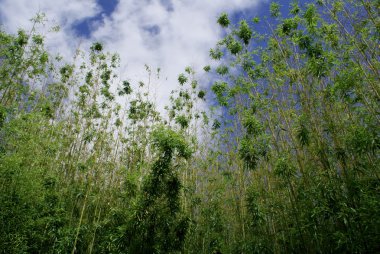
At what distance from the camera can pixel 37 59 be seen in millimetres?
8688

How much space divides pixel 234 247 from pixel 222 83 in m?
5.24

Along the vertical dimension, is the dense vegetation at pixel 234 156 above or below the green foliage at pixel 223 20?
below

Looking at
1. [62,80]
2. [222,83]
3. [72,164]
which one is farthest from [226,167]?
[62,80]

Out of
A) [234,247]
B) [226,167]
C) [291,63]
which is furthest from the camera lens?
[226,167]

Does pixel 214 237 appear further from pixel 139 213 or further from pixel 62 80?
pixel 62 80

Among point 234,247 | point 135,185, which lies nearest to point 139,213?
point 135,185

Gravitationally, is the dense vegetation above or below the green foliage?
below

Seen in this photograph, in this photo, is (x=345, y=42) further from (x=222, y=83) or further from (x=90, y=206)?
(x=90, y=206)

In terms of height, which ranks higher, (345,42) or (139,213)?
(345,42)

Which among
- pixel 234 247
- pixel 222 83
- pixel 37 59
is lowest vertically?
pixel 234 247

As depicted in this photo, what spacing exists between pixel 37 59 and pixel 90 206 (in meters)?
5.21

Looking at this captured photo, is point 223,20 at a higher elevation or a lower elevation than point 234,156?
higher

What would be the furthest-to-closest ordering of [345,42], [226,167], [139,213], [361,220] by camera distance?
[226,167] < [345,42] < [139,213] < [361,220]

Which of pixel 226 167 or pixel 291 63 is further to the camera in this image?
pixel 226 167
